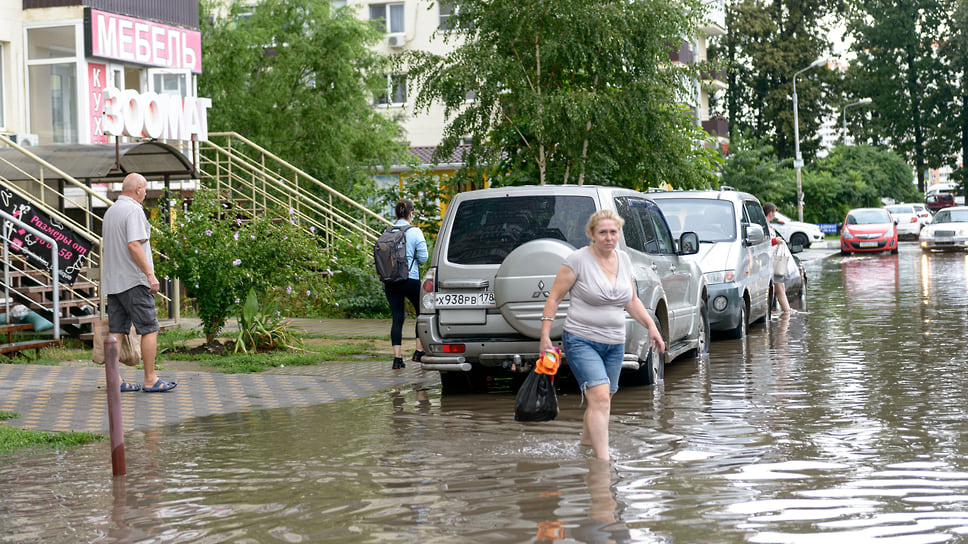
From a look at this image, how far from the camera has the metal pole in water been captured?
7.89m

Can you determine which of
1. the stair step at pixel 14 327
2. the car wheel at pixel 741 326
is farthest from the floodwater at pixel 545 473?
the stair step at pixel 14 327

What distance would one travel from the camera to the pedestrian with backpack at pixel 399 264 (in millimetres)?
14188

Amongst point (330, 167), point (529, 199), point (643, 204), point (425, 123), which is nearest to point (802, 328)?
point (643, 204)

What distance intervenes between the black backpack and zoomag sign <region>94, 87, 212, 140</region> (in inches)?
339

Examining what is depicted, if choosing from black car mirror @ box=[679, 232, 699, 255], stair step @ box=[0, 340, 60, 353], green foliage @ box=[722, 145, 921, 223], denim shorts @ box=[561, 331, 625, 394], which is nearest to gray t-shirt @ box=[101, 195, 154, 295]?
stair step @ box=[0, 340, 60, 353]

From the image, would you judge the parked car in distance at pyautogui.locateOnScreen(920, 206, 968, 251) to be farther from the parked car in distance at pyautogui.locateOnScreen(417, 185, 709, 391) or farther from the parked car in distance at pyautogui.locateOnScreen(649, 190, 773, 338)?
the parked car in distance at pyautogui.locateOnScreen(417, 185, 709, 391)

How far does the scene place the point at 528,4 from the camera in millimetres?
21203

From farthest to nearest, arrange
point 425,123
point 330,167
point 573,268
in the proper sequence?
point 425,123, point 330,167, point 573,268

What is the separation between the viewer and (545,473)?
309 inches

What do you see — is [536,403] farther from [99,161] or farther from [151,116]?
[151,116]

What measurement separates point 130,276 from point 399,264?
10.5 ft

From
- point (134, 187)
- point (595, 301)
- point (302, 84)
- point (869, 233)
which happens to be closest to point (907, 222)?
point (869, 233)

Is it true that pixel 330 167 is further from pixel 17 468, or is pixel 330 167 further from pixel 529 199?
pixel 17 468

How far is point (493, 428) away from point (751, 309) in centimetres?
892
